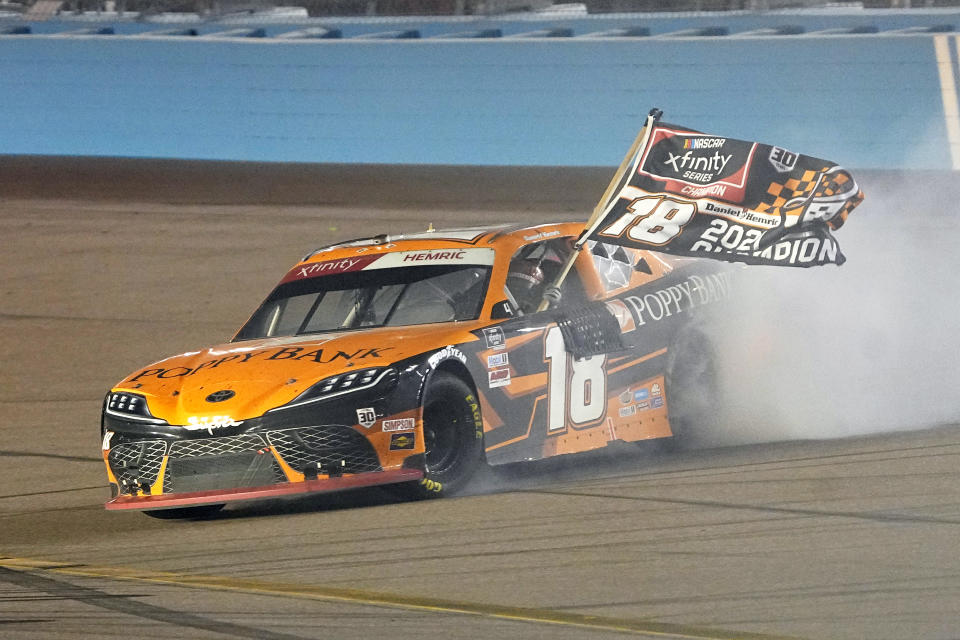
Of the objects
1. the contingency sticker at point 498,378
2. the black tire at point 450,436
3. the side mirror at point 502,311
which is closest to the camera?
the black tire at point 450,436

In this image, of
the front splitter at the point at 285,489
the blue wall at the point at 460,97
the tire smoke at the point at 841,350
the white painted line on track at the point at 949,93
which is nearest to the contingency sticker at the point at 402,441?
the front splitter at the point at 285,489

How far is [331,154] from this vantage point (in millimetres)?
29016

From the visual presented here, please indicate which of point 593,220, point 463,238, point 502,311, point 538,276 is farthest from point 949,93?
point 502,311

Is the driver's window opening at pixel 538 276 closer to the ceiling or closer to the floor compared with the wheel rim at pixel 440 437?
closer to the ceiling

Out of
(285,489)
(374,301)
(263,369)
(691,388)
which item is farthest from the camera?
(691,388)

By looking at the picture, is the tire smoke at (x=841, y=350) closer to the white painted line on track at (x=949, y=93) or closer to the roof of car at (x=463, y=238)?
the roof of car at (x=463, y=238)

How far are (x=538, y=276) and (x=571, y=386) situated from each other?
0.81 metres

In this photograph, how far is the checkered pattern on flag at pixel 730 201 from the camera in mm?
10148

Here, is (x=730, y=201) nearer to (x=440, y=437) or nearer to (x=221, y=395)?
(x=440, y=437)

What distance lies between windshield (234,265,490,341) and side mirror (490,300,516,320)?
87 millimetres

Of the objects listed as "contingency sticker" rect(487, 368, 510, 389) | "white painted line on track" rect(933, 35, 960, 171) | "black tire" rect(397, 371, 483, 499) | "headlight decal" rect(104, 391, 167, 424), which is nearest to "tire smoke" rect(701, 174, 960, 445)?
"contingency sticker" rect(487, 368, 510, 389)

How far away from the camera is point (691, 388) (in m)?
10.1

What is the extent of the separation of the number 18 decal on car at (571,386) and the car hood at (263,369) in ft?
1.88

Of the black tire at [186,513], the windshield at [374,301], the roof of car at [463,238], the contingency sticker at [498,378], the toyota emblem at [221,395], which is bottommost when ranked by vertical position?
the black tire at [186,513]
